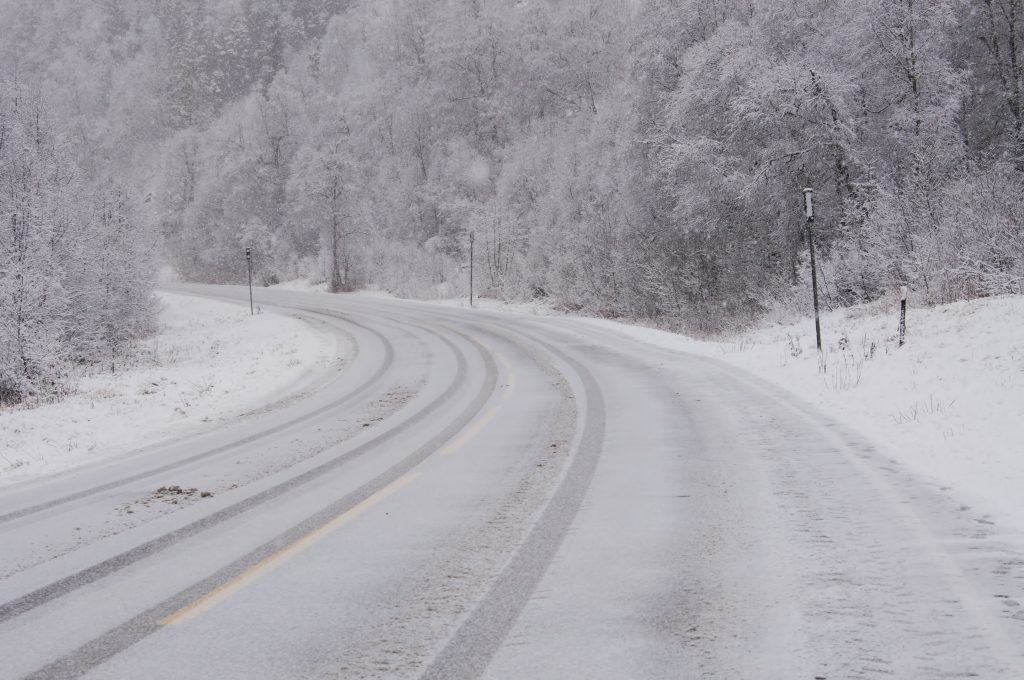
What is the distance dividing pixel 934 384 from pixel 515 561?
698 cm

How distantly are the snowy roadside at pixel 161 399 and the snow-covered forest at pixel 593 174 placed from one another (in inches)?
104

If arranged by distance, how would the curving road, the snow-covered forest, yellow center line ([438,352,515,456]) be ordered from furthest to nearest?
the snow-covered forest, yellow center line ([438,352,515,456]), the curving road

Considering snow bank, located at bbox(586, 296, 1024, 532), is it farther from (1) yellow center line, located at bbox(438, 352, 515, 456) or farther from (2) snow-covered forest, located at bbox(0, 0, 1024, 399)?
(1) yellow center line, located at bbox(438, 352, 515, 456)

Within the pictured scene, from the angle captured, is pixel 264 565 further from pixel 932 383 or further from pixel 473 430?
pixel 932 383

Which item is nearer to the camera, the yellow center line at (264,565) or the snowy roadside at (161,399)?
the yellow center line at (264,565)

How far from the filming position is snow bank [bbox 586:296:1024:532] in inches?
210

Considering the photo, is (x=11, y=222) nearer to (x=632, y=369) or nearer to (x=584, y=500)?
(x=632, y=369)

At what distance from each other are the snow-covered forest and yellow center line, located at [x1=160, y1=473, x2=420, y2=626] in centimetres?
1158

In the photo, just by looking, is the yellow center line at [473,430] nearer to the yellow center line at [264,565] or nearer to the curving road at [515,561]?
the curving road at [515,561]

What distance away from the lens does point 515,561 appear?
3.81m

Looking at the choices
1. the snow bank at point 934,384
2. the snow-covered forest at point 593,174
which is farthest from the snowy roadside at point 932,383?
the snow-covered forest at point 593,174

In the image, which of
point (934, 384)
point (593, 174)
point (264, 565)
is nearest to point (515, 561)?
point (264, 565)

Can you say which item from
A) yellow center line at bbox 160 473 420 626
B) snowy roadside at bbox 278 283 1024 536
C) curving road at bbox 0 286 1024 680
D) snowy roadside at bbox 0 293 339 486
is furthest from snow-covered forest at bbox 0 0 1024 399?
yellow center line at bbox 160 473 420 626

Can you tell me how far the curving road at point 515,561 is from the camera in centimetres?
278
